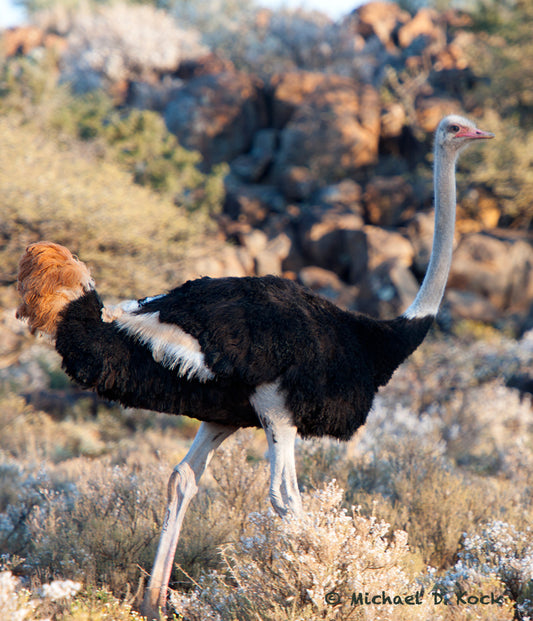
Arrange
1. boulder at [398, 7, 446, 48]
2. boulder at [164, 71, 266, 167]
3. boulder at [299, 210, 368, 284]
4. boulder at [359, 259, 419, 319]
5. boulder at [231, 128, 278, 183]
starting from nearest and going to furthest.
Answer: boulder at [359, 259, 419, 319] → boulder at [299, 210, 368, 284] → boulder at [231, 128, 278, 183] → boulder at [164, 71, 266, 167] → boulder at [398, 7, 446, 48]

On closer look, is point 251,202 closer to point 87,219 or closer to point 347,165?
point 347,165

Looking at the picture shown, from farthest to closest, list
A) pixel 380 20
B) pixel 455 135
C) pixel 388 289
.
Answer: pixel 380 20, pixel 388 289, pixel 455 135

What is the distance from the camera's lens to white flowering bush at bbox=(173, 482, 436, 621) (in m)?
2.56

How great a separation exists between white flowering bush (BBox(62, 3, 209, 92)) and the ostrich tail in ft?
67.3

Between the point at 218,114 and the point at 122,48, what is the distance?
642 cm

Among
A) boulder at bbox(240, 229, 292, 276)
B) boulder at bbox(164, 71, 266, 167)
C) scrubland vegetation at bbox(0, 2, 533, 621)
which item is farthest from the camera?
boulder at bbox(164, 71, 266, 167)

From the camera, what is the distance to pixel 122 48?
78.4 ft

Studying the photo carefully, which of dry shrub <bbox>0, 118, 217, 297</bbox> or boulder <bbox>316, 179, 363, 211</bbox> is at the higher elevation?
boulder <bbox>316, 179, 363, 211</bbox>

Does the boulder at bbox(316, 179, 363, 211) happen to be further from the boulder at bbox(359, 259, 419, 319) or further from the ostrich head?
the ostrich head

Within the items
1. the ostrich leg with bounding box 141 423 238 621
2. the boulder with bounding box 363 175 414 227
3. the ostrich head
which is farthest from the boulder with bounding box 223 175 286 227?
the ostrich leg with bounding box 141 423 238 621

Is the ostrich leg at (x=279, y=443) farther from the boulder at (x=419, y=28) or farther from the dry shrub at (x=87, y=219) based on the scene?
the boulder at (x=419, y=28)

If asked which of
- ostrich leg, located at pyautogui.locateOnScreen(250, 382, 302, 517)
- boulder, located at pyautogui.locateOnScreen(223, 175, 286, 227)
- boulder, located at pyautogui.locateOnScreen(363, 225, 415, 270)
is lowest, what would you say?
ostrich leg, located at pyautogui.locateOnScreen(250, 382, 302, 517)

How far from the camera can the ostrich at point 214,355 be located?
2.95m

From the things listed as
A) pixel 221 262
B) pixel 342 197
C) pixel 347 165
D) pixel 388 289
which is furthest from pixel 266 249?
pixel 347 165
